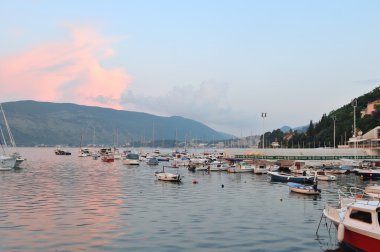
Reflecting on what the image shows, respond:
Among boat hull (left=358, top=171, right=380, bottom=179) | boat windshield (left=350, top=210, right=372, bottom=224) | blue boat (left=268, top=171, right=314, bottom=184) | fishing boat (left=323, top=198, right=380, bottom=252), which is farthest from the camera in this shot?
boat hull (left=358, top=171, right=380, bottom=179)

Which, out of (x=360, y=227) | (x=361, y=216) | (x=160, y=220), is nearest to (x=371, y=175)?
(x=160, y=220)

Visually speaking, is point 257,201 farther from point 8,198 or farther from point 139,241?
point 8,198

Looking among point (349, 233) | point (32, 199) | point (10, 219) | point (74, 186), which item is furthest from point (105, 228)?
point (74, 186)

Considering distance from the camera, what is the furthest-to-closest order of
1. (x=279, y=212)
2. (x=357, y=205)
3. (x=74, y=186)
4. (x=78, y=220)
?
(x=74, y=186) → (x=279, y=212) → (x=78, y=220) → (x=357, y=205)

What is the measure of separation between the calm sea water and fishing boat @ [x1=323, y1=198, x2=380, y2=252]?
334cm

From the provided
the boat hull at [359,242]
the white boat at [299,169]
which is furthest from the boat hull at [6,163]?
the boat hull at [359,242]

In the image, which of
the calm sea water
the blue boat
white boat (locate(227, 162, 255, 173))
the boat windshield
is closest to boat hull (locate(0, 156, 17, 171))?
the calm sea water

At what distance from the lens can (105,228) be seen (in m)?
39.9

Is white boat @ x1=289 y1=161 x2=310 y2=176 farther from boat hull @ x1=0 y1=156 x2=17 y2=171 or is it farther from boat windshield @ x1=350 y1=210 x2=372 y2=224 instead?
boat hull @ x1=0 y1=156 x2=17 y2=171

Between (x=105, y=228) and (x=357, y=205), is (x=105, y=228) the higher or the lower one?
the lower one

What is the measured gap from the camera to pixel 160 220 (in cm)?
4422

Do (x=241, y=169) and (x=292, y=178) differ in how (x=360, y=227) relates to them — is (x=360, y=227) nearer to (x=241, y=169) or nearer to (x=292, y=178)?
(x=292, y=178)

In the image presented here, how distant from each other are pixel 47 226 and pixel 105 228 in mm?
5438

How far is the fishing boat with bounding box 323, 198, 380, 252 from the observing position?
2827cm
